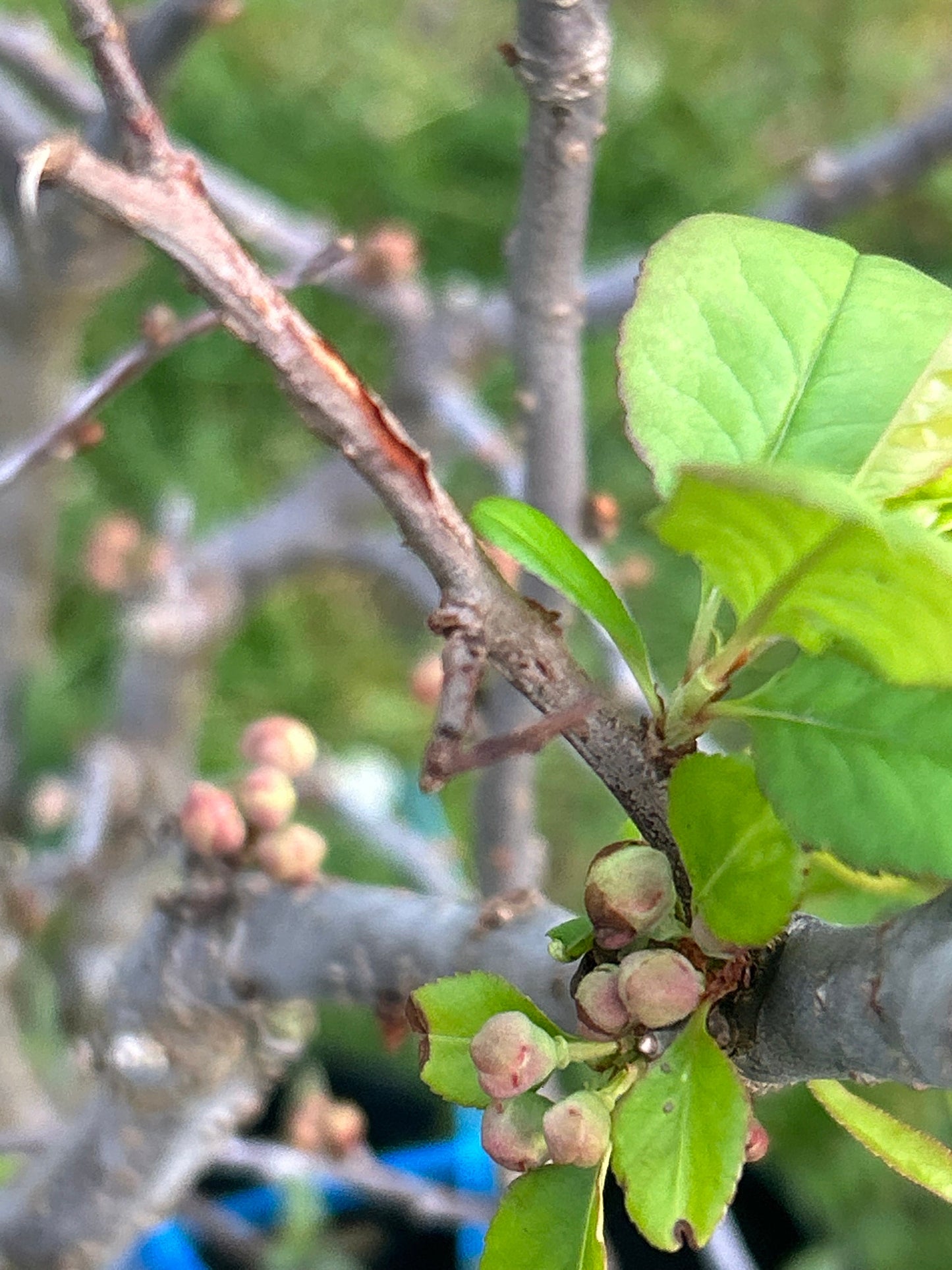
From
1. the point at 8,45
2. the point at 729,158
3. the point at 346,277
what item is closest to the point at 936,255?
the point at 729,158

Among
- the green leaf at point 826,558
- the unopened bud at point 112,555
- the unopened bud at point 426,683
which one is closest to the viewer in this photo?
the green leaf at point 826,558

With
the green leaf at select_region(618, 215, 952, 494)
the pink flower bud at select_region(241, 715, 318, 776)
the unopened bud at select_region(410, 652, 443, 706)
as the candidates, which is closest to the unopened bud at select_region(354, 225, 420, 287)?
the unopened bud at select_region(410, 652, 443, 706)

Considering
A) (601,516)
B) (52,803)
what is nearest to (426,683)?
(601,516)

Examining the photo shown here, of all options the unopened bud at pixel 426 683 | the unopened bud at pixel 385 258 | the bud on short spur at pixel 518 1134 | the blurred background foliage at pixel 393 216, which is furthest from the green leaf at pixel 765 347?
the blurred background foliage at pixel 393 216

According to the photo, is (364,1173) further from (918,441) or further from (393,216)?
(393,216)

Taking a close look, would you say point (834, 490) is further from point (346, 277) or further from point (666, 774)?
point (346, 277)

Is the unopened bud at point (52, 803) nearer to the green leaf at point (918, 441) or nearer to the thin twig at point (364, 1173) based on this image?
the thin twig at point (364, 1173)
